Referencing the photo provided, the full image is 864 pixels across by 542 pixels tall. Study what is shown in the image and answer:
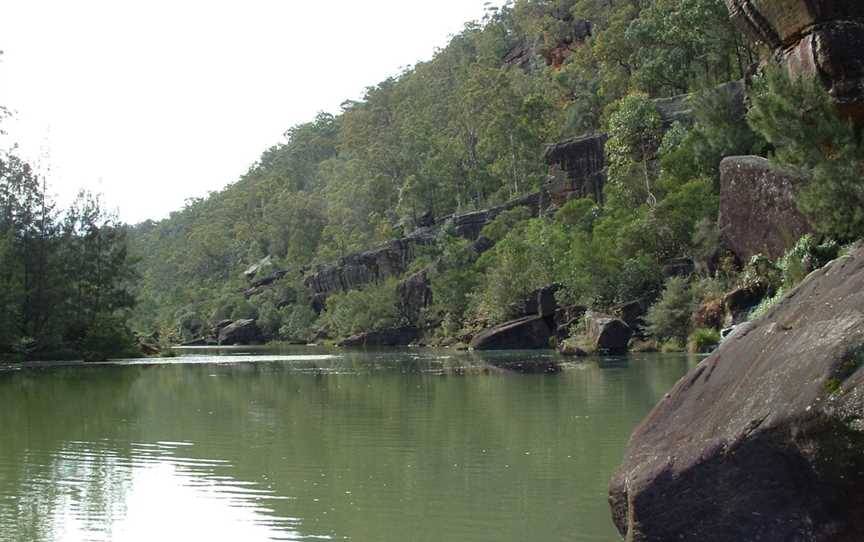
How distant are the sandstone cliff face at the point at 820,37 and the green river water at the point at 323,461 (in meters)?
6.50

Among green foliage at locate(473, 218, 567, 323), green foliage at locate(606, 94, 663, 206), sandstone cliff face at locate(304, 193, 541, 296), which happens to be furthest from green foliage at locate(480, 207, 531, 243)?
green foliage at locate(606, 94, 663, 206)

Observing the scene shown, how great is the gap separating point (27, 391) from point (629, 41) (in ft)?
172

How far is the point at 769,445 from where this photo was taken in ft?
21.7

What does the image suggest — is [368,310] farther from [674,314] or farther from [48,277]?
[674,314]

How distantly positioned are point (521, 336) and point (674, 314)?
40.9 feet

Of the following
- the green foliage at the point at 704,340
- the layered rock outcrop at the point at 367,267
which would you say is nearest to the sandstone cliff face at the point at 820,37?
the green foliage at the point at 704,340

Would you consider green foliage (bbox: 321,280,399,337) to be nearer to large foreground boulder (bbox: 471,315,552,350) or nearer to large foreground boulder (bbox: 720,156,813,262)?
large foreground boulder (bbox: 471,315,552,350)

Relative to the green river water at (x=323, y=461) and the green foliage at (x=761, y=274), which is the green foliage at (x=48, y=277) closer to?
the green river water at (x=323, y=461)

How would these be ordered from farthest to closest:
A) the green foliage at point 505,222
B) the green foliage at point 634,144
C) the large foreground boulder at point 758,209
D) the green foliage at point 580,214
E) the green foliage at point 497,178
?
the green foliage at point 505,222 → the green foliage at point 580,214 → the green foliage at point 634,144 → the green foliage at point 497,178 → the large foreground boulder at point 758,209

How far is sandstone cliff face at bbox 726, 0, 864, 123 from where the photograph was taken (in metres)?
15.0

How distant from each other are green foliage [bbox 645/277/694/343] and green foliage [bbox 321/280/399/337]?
35.1 metres

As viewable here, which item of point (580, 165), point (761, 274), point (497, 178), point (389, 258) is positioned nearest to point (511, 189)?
point (497, 178)

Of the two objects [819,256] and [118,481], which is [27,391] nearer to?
[118,481]

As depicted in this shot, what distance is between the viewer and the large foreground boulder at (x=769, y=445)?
6246 millimetres
